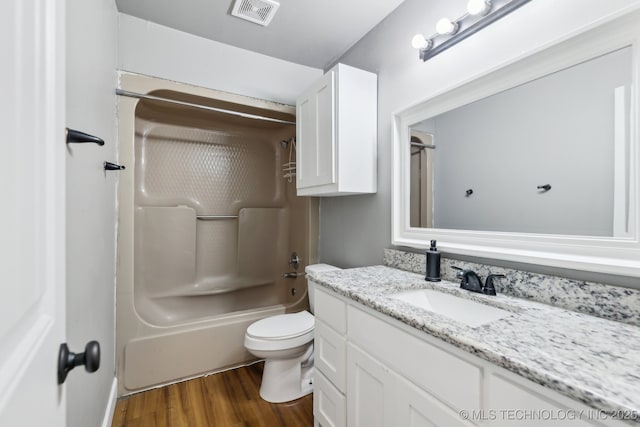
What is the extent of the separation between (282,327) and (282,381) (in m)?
0.32

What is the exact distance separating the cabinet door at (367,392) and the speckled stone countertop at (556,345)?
0.75ft

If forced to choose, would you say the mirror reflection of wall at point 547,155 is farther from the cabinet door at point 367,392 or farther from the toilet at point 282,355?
the toilet at point 282,355

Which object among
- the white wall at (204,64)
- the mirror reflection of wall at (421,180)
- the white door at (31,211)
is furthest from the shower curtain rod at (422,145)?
the white door at (31,211)

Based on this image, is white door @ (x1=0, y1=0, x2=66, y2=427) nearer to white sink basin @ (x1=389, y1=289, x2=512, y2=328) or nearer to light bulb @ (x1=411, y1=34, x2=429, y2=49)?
white sink basin @ (x1=389, y1=289, x2=512, y2=328)

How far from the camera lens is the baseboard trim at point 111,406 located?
4.86 feet

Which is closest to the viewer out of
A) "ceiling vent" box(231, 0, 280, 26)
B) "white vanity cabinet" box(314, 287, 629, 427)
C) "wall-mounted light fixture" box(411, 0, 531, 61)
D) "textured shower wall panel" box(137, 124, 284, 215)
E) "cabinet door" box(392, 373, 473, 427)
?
"white vanity cabinet" box(314, 287, 629, 427)

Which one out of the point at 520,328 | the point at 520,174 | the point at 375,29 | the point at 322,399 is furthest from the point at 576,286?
the point at 375,29

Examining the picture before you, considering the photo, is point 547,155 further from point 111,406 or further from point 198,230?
point 198,230

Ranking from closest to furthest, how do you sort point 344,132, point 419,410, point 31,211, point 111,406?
point 31,211 → point 419,410 → point 111,406 → point 344,132

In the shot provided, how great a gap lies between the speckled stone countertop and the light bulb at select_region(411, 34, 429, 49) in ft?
4.05

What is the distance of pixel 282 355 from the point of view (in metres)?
1.78

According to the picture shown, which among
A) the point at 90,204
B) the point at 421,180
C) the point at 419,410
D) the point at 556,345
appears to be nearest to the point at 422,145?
the point at 421,180

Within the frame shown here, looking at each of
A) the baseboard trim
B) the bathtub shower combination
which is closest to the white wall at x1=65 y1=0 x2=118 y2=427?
the baseboard trim

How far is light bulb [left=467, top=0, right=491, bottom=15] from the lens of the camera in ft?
3.98
